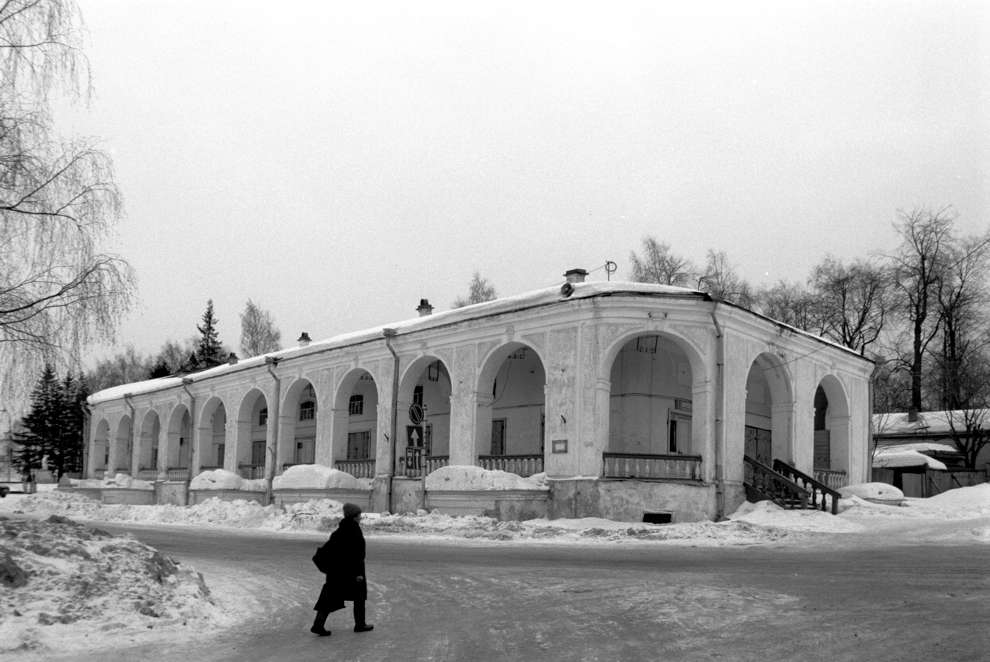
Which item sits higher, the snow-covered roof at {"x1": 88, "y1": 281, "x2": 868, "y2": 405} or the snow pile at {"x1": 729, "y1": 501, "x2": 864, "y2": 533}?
the snow-covered roof at {"x1": 88, "y1": 281, "x2": 868, "y2": 405}

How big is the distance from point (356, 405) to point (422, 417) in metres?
14.3

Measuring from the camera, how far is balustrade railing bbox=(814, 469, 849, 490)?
1192 inches

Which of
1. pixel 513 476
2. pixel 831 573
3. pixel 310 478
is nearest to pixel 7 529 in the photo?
pixel 831 573

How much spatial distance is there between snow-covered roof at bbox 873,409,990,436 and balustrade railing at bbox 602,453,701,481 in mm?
27973

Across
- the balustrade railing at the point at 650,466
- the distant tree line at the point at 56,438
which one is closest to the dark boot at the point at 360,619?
the balustrade railing at the point at 650,466

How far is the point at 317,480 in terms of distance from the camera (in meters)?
29.8

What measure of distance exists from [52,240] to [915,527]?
2048 centimetres

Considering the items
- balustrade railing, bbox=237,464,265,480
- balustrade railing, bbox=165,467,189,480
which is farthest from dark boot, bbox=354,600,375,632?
balustrade railing, bbox=165,467,189,480

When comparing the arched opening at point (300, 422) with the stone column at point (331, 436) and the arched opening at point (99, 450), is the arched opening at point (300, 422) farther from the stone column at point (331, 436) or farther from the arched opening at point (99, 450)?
the arched opening at point (99, 450)

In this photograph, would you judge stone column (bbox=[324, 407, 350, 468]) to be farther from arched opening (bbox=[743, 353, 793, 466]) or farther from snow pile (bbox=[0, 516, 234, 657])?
snow pile (bbox=[0, 516, 234, 657])

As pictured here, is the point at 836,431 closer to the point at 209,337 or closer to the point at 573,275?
the point at 573,275

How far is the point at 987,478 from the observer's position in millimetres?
45969

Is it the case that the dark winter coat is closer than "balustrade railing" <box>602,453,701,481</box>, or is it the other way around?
the dark winter coat

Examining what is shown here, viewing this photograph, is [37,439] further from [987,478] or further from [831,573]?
[831,573]
